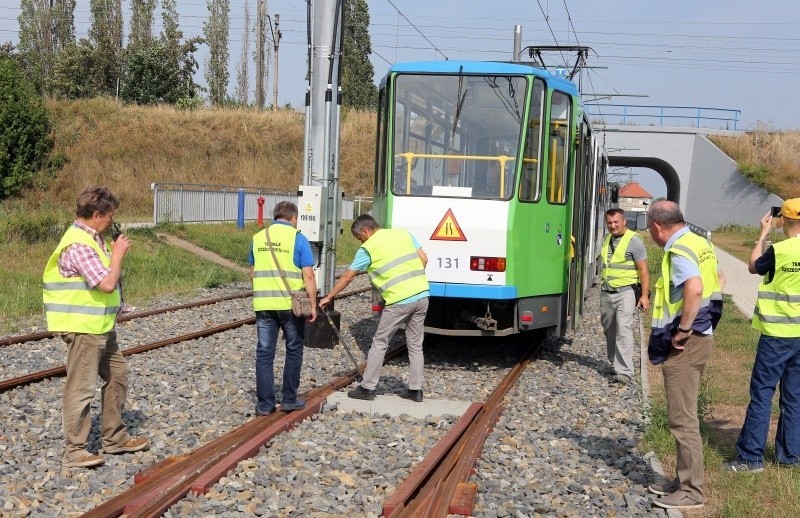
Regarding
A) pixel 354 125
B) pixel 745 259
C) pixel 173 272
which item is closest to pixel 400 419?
pixel 173 272

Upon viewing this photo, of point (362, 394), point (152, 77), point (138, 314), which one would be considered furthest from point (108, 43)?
point (362, 394)

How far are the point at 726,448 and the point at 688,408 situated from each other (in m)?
2.00

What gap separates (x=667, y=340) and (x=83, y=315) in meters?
3.85

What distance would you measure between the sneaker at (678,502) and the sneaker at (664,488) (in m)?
0.11

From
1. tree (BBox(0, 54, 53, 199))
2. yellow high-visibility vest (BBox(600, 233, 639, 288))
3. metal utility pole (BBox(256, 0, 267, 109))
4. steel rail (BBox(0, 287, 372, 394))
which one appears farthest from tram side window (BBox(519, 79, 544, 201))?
metal utility pole (BBox(256, 0, 267, 109))

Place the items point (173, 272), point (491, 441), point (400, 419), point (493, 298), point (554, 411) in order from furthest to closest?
1. point (173, 272)
2. point (493, 298)
3. point (554, 411)
4. point (400, 419)
5. point (491, 441)

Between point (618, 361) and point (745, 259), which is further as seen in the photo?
point (745, 259)

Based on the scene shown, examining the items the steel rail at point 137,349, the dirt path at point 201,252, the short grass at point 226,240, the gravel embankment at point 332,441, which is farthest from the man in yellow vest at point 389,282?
the short grass at point 226,240

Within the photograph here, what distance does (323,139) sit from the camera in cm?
1312

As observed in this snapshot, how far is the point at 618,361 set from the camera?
11.0m

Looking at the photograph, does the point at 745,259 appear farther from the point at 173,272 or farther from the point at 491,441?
the point at 491,441

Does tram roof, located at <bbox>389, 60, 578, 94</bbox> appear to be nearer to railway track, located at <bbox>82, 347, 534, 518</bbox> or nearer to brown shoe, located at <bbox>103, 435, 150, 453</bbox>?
railway track, located at <bbox>82, 347, 534, 518</bbox>

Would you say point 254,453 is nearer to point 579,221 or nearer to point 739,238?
point 579,221

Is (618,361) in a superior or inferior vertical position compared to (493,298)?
inferior
